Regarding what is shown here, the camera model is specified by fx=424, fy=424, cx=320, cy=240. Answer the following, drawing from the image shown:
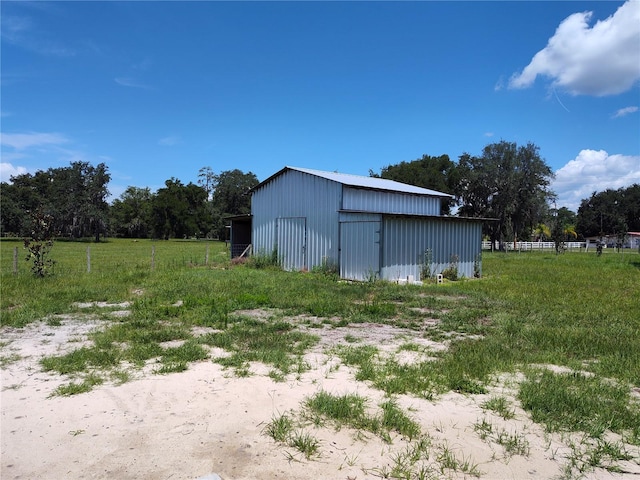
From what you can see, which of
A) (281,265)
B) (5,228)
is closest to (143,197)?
(5,228)

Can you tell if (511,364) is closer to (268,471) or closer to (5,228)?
(268,471)

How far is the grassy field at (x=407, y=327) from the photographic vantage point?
4699mm

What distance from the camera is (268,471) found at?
314cm

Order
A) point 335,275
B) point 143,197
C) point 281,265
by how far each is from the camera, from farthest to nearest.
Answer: point 143,197 → point 281,265 → point 335,275

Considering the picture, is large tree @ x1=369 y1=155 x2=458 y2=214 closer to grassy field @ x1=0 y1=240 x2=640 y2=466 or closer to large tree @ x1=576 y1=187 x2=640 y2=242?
grassy field @ x1=0 y1=240 x2=640 y2=466

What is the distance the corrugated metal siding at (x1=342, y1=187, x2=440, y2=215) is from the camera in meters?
18.0

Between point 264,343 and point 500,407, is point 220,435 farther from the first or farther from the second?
point 264,343

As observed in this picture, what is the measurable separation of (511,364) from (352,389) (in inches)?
91.9

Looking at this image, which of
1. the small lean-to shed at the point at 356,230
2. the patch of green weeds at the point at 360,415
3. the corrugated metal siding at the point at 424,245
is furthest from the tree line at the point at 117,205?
the patch of green weeds at the point at 360,415

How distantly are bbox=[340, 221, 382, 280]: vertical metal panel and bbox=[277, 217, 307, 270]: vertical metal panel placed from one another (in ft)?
8.24

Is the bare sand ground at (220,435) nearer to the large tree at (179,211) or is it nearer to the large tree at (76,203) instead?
the large tree at (76,203)

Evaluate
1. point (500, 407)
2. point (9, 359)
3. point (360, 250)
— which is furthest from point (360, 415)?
point (360, 250)

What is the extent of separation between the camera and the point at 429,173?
50.4m

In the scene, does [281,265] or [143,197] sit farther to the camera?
[143,197]
